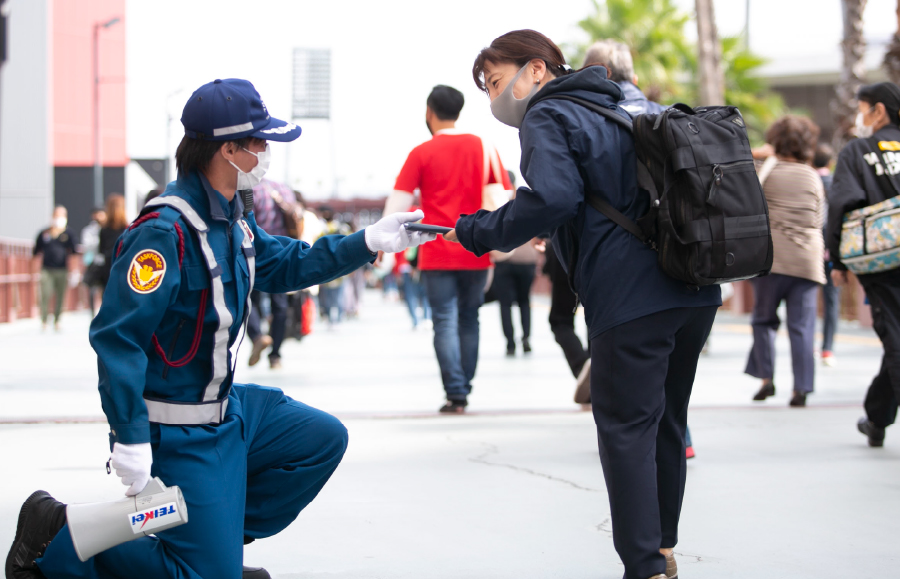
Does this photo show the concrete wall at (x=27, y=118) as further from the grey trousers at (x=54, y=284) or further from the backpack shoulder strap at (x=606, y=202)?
the backpack shoulder strap at (x=606, y=202)

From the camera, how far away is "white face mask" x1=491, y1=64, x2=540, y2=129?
315 cm

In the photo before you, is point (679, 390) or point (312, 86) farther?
point (312, 86)

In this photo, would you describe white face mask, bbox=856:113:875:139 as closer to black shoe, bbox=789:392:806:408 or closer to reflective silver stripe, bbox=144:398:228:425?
black shoe, bbox=789:392:806:408

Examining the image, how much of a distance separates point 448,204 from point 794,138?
2441mm

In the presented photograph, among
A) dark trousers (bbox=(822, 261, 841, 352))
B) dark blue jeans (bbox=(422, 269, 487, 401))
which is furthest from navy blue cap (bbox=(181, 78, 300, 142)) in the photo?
dark trousers (bbox=(822, 261, 841, 352))

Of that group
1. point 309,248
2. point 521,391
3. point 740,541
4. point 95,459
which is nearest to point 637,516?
point 740,541

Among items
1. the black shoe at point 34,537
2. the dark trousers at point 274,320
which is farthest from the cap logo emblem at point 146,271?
the dark trousers at point 274,320

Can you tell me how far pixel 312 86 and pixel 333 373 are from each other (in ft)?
269

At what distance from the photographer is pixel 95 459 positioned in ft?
16.2

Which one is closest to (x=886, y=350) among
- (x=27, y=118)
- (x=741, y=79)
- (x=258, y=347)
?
(x=258, y=347)

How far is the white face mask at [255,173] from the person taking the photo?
2.92m

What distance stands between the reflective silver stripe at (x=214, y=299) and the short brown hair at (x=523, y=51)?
109 centimetres

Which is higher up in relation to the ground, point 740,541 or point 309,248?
point 309,248

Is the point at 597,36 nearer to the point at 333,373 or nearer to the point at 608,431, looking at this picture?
the point at 333,373
